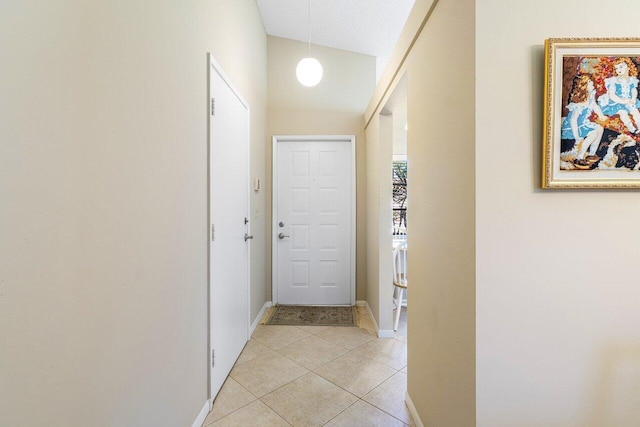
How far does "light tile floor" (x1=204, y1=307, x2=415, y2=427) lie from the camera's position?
67.9 inches

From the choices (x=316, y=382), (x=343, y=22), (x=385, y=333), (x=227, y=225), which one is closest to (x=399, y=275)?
(x=385, y=333)

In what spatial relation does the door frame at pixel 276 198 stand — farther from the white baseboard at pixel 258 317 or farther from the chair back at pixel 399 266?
the chair back at pixel 399 266

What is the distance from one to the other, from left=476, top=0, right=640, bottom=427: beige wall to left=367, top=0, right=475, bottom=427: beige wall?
0.05 metres

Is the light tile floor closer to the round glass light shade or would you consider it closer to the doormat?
the doormat

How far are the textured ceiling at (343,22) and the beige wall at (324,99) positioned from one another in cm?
14

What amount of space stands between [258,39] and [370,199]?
2.10 m

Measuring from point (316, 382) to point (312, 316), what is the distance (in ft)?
4.14

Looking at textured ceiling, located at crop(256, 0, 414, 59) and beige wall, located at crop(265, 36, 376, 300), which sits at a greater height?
textured ceiling, located at crop(256, 0, 414, 59)

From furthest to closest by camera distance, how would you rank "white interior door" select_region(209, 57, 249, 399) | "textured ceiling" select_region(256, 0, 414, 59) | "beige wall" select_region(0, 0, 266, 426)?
"textured ceiling" select_region(256, 0, 414, 59) < "white interior door" select_region(209, 57, 249, 399) < "beige wall" select_region(0, 0, 266, 426)

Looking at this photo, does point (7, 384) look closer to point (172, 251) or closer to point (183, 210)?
point (172, 251)

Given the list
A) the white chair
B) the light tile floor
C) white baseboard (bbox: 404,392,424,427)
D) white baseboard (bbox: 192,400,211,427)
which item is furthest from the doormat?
white baseboard (bbox: 192,400,211,427)

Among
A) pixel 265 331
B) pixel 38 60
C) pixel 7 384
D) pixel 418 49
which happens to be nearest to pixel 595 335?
pixel 418 49

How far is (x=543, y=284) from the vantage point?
3.31 ft

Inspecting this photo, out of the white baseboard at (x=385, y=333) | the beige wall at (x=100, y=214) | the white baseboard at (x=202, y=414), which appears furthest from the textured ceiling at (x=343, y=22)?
the white baseboard at (x=202, y=414)
